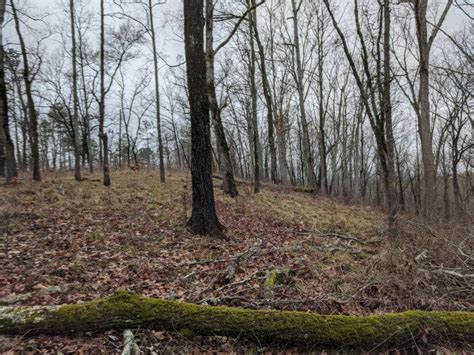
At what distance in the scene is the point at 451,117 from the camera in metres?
20.9

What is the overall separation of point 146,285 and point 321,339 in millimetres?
2348

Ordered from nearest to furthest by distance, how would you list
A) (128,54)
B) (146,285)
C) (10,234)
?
1. (146,285)
2. (10,234)
3. (128,54)

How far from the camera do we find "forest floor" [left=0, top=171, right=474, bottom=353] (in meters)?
3.77

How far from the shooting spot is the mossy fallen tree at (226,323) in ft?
9.45

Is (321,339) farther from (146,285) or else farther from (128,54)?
(128,54)

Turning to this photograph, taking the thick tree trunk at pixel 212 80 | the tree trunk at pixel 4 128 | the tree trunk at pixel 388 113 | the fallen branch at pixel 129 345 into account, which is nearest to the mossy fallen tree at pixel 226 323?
the fallen branch at pixel 129 345

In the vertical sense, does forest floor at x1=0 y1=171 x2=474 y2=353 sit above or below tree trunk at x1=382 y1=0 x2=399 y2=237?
below

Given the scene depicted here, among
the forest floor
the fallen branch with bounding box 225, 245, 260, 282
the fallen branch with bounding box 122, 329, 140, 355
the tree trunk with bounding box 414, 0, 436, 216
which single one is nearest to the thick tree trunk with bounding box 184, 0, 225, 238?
the forest floor

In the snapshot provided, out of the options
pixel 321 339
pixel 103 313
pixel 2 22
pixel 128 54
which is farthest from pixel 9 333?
pixel 128 54

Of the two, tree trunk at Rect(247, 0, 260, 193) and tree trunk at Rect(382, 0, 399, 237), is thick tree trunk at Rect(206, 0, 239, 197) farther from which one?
tree trunk at Rect(382, 0, 399, 237)

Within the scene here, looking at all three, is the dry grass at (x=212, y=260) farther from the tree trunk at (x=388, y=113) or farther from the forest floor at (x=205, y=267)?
the tree trunk at (x=388, y=113)

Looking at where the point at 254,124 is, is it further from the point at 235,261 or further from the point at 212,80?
the point at 235,261

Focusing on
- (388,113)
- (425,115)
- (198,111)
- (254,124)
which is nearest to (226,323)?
(198,111)

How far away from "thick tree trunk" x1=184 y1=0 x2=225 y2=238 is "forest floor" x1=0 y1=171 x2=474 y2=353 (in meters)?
0.75
